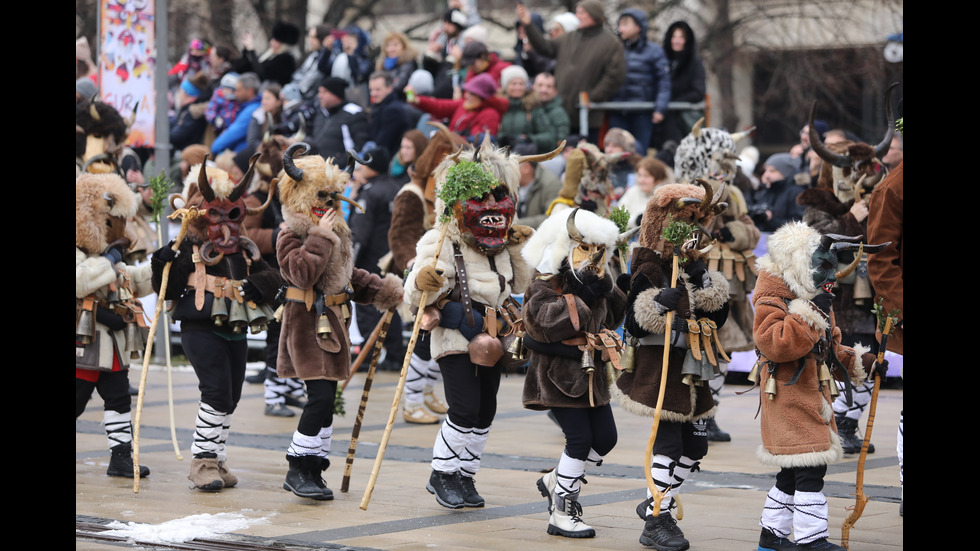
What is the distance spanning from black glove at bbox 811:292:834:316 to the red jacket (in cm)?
770

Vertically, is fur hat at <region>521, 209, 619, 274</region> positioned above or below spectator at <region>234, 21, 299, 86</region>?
below

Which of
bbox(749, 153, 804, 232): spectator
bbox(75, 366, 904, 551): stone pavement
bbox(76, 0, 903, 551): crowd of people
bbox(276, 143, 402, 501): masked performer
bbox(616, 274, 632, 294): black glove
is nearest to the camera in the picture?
bbox(76, 0, 903, 551): crowd of people

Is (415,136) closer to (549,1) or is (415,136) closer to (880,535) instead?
(880,535)

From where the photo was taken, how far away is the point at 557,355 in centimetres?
716

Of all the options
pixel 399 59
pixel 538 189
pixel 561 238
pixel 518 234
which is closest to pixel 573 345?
pixel 561 238

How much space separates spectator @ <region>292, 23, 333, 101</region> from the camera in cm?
1677

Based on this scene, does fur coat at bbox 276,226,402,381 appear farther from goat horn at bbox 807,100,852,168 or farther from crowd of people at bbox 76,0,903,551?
goat horn at bbox 807,100,852,168

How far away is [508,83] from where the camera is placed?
14555mm

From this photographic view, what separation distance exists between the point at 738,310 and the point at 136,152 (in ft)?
25.9

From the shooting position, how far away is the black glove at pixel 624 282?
24.3ft

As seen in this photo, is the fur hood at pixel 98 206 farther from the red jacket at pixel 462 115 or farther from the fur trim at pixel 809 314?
the red jacket at pixel 462 115

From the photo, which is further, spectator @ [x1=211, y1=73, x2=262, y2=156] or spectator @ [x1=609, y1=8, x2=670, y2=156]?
spectator @ [x1=211, y1=73, x2=262, y2=156]

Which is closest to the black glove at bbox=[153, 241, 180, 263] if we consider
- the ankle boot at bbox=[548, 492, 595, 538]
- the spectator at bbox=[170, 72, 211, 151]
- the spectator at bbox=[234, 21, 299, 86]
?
the ankle boot at bbox=[548, 492, 595, 538]
